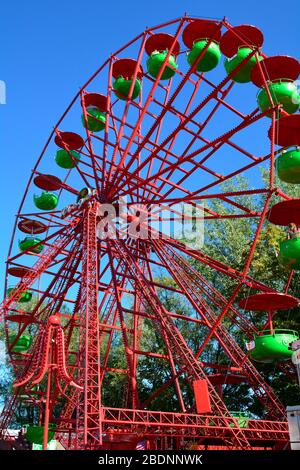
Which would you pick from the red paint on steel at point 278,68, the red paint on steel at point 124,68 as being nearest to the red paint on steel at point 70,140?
the red paint on steel at point 124,68

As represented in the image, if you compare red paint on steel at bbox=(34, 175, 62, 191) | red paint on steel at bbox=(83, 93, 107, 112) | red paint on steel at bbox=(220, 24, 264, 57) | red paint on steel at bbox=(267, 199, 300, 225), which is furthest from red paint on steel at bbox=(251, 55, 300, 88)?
red paint on steel at bbox=(34, 175, 62, 191)

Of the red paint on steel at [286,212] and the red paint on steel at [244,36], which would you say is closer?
the red paint on steel at [286,212]

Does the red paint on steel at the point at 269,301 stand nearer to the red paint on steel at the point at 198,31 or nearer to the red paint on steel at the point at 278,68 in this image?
the red paint on steel at the point at 278,68

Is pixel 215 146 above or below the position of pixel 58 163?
below

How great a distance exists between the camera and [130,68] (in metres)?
18.0

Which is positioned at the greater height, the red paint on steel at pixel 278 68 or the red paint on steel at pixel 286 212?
the red paint on steel at pixel 278 68

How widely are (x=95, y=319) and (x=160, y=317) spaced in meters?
2.91

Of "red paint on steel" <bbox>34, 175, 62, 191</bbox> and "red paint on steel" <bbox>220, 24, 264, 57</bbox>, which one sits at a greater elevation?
"red paint on steel" <bbox>220, 24, 264, 57</bbox>

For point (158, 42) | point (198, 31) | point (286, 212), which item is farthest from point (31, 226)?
point (286, 212)

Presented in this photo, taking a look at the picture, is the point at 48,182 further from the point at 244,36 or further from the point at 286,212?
the point at 286,212

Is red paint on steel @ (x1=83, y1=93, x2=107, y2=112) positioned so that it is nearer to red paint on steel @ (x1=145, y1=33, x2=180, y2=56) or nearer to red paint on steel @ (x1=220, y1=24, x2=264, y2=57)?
red paint on steel @ (x1=145, y1=33, x2=180, y2=56)
